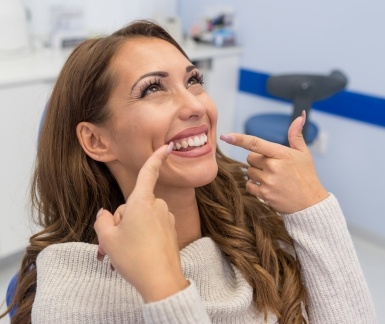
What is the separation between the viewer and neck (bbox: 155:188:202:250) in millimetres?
1135

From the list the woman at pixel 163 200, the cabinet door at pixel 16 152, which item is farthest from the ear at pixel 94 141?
the cabinet door at pixel 16 152

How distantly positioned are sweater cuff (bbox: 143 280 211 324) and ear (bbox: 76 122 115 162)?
471 millimetres

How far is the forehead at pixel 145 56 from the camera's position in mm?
1069

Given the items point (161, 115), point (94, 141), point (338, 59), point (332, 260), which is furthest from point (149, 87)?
point (338, 59)

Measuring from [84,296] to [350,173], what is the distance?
7.33ft

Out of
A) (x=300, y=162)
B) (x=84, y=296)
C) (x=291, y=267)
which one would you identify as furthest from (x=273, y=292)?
(x=84, y=296)

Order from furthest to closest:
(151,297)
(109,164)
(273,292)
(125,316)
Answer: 1. (109,164)
2. (273,292)
3. (125,316)
4. (151,297)

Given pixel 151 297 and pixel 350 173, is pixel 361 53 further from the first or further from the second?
pixel 151 297

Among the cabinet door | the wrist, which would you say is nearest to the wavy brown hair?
the wrist

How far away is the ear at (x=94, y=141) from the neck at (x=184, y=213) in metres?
0.16

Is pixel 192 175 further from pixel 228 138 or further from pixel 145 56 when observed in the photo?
pixel 145 56

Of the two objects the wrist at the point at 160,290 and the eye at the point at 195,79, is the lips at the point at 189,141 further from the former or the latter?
the wrist at the point at 160,290

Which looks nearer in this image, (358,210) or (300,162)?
(300,162)

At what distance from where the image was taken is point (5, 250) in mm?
2309
